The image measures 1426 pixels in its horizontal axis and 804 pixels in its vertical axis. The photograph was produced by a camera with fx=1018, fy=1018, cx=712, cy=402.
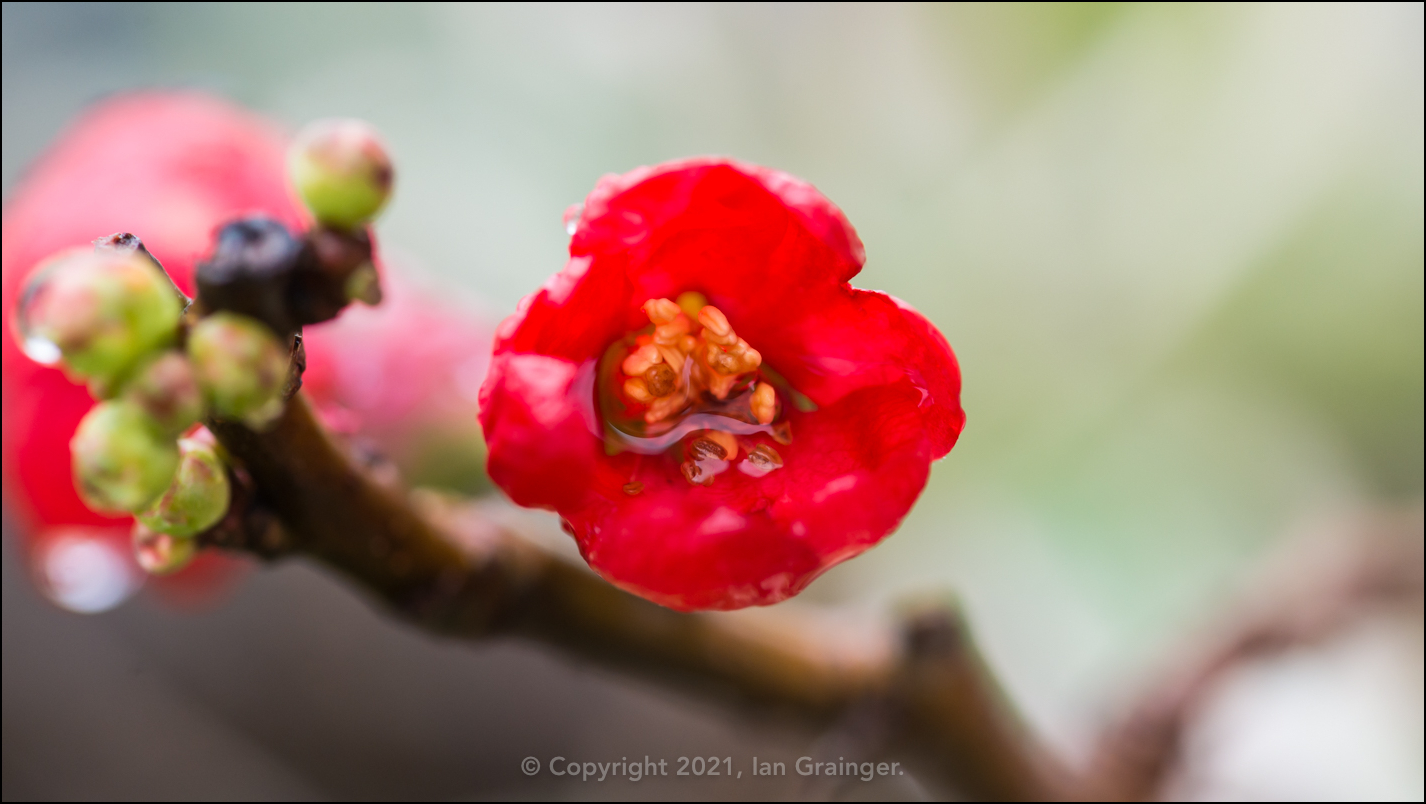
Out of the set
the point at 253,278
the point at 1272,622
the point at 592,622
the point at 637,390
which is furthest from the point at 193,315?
the point at 1272,622

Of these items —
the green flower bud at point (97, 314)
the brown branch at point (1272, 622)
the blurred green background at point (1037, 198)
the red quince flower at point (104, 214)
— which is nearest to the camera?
the green flower bud at point (97, 314)

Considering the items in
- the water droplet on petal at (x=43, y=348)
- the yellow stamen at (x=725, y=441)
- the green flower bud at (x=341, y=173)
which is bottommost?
the yellow stamen at (x=725, y=441)

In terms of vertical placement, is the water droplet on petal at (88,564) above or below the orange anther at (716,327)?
below

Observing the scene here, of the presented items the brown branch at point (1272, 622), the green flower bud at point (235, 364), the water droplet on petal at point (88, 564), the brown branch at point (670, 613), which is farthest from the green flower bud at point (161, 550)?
the brown branch at point (1272, 622)

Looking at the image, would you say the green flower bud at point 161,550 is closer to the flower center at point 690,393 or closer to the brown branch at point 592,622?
the brown branch at point 592,622

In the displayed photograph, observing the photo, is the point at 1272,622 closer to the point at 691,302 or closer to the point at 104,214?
the point at 691,302

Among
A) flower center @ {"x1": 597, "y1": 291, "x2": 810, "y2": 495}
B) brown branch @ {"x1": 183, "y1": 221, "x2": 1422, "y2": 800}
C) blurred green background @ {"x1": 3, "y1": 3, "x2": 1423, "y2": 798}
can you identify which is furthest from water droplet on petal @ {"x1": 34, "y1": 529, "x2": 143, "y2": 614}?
blurred green background @ {"x1": 3, "y1": 3, "x2": 1423, "y2": 798}
